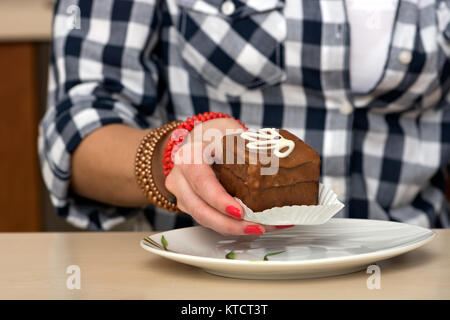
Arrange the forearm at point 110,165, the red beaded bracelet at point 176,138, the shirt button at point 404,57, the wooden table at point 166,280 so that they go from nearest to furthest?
the wooden table at point 166,280 < the red beaded bracelet at point 176,138 < the forearm at point 110,165 < the shirt button at point 404,57

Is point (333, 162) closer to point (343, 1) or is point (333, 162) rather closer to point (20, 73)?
point (343, 1)

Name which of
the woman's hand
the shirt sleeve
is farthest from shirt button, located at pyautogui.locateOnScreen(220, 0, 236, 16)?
the woman's hand

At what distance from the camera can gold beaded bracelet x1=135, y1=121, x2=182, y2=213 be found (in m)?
0.73

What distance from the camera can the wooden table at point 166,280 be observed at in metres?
0.47

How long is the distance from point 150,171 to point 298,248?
23cm

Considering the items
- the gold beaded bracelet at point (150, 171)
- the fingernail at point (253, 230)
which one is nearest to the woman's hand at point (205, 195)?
the fingernail at point (253, 230)

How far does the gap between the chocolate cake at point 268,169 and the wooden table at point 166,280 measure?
0.08 meters

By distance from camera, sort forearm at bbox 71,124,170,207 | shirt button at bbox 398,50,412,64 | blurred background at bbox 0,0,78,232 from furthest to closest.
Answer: blurred background at bbox 0,0,78,232 → shirt button at bbox 398,50,412,64 → forearm at bbox 71,124,170,207

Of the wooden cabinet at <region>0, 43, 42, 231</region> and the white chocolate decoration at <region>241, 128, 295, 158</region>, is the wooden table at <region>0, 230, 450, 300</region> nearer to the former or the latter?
the white chocolate decoration at <region>241, 128, 295, 158</region>

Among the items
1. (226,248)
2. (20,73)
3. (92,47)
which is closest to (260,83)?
(92,47)

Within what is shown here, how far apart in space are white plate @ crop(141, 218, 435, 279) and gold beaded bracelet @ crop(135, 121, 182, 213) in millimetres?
83

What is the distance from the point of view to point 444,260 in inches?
23.0

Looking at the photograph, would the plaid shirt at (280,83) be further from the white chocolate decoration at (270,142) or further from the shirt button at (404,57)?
the white chocolate decoration at (270,142)

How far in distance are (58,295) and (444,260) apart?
371 mm
